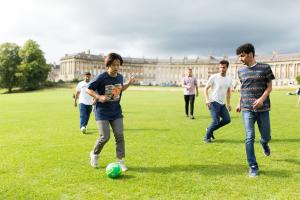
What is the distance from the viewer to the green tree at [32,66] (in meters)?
92.2

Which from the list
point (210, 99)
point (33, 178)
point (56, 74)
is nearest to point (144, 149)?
point (210, 99)

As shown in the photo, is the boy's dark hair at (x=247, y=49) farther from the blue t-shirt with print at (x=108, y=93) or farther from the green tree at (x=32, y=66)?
the green tree at (x=32, y=66)

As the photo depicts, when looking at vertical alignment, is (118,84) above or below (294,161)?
above

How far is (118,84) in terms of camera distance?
741 centimetres

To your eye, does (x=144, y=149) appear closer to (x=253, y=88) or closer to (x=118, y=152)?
(x=118, y=152)

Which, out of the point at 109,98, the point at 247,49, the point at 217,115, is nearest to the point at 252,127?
the point at 247,49

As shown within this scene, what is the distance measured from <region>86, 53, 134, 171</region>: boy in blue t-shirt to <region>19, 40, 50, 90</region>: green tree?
9054 centimetres

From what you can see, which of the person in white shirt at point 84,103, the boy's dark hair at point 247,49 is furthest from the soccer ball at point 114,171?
the person in white shirt at point 84,103

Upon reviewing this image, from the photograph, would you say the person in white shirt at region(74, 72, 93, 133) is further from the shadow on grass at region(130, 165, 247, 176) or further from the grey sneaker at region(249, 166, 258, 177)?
the grey sneaker at region(249, 166, 258, 177)

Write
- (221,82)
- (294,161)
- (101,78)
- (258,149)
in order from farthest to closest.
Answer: (221,82), (258,149), (294,161), (101,78)

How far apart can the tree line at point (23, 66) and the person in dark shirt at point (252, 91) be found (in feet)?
301

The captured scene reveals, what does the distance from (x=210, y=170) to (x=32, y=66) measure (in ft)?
308

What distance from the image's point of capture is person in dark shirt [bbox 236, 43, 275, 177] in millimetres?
6926

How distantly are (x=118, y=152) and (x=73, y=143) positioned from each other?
146 inches
